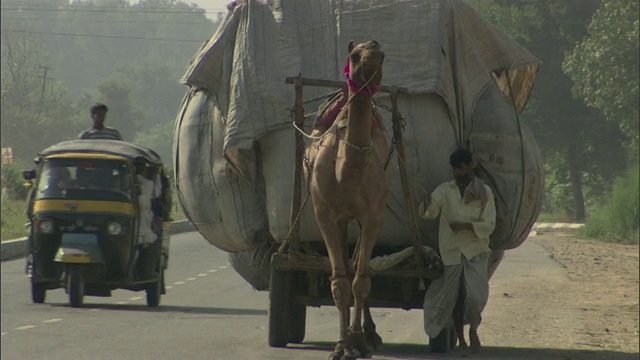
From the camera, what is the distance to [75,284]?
55.6 feet

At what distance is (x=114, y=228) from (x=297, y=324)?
556 centimetres

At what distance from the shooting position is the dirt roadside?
1398cm

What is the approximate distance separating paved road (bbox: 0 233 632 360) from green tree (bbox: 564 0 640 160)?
8261mm

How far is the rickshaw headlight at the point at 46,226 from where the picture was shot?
686 inches

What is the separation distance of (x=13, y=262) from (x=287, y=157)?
16295mm

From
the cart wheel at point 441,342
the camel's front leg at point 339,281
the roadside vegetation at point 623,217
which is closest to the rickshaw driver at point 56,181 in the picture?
the cart wheel at point 441,342

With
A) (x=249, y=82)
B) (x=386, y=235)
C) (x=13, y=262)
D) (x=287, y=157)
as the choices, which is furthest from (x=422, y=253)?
(x=13, y=262)

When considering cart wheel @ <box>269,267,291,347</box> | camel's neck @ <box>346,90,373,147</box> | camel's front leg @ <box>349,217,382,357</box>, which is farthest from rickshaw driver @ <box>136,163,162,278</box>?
camel's neck @ <box>346,90,373,147</box>

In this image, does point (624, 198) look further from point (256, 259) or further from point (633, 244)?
point (256, 259)

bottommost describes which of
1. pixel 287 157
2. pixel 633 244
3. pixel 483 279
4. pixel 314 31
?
pixel 633 244

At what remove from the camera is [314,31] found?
1131cm

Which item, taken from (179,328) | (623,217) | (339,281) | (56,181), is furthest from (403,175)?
(623,217)

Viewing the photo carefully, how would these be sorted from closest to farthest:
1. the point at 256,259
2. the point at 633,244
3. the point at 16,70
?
1. the point at 256,259
2. the point at 633,244
3. the point at 16,70

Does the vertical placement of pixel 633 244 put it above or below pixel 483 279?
below
